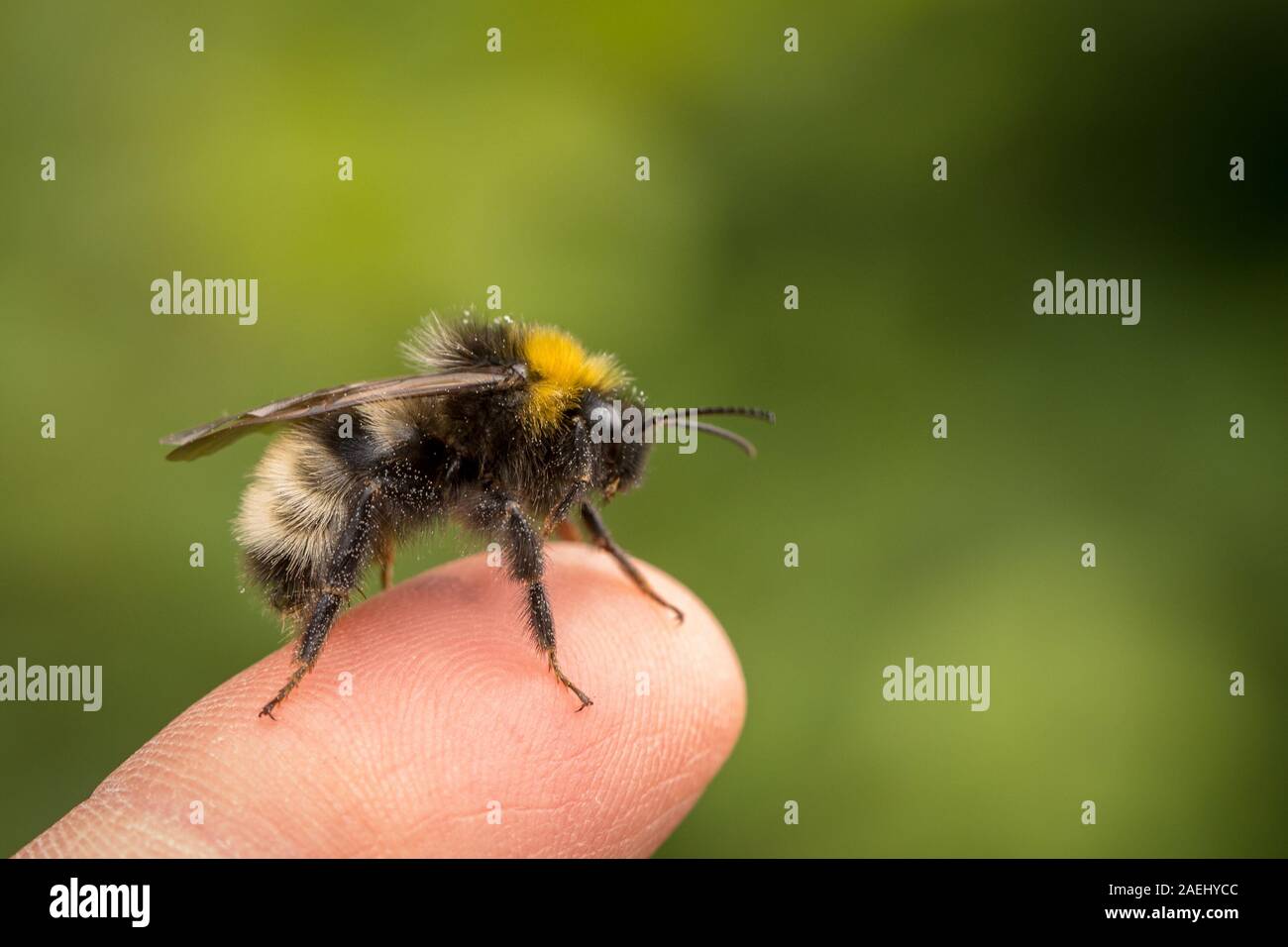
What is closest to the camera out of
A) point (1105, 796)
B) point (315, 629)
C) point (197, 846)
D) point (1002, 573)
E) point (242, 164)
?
point (197, 846)

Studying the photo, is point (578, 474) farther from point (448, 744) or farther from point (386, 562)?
point (448, 744)

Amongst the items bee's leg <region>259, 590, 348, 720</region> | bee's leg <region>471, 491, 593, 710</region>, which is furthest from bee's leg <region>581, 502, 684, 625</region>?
bee's leg <region>259, 590, 348, 720</region>

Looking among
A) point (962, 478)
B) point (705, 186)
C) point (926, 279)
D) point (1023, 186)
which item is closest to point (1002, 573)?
point (962, 478)

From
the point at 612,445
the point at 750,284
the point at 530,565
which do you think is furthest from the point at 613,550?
the point at 750,284

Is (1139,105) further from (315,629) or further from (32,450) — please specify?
(32,450)

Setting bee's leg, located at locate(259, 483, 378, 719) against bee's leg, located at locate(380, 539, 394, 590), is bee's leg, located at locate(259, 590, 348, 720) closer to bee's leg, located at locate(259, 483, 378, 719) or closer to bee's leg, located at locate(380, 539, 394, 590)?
bee's leg, located at locate(259, 483, 378, 719)
